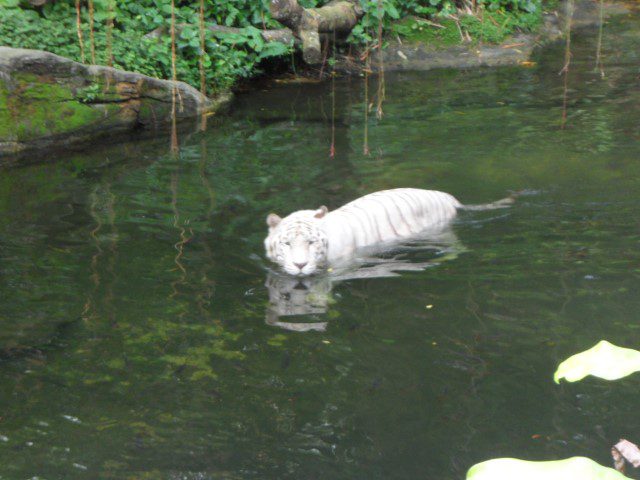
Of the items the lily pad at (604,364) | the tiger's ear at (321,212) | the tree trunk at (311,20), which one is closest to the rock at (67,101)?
the tree trunk at (311,20)

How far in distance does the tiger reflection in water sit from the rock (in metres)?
3.86

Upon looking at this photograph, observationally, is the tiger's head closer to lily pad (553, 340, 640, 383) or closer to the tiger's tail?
the tiger's tail

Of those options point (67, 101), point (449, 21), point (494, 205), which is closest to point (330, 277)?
point (494, 205)

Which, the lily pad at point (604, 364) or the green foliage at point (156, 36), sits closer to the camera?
the lily pad at point (604, 364)

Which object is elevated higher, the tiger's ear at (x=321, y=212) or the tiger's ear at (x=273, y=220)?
the tiger's ear at (x=321, y=212)

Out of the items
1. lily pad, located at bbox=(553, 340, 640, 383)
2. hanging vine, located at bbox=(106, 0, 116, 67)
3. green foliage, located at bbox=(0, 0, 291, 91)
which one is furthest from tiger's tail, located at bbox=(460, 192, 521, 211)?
lily pad, located at bbox=(553, 340, 640, 383)

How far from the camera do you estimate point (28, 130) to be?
317 inches

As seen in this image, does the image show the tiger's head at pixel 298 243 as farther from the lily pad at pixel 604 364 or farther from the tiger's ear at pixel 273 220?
the lily pad at pixel 604 364

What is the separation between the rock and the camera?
8031 mm

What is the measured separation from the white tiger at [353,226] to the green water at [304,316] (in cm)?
19

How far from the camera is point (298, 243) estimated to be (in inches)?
203

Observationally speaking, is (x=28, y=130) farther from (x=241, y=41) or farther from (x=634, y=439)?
(x=634, y=439)

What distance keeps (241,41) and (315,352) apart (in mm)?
6718

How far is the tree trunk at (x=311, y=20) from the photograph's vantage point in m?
10.7
